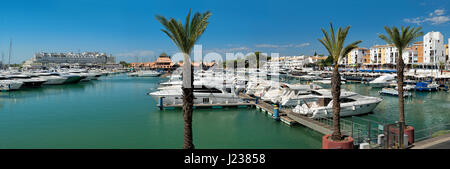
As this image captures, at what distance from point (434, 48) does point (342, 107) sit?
7792 centimetres

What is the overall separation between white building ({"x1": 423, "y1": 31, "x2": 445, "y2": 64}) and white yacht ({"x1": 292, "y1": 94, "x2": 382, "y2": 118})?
72.2m

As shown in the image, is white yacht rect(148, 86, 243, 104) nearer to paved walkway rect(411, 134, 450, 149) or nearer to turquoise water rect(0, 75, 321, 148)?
turquoise water rect(0, 75, 321, 148)

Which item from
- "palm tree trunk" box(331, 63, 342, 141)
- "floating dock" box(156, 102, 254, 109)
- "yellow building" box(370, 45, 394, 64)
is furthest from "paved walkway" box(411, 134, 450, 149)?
"yellow building" box(370, 45, 394, 64)

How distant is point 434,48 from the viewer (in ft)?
248

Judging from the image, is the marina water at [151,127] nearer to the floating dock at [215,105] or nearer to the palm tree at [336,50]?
the floating dock at [215,105]

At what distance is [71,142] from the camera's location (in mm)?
15961

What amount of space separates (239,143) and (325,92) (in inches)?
559

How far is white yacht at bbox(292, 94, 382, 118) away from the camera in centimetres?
1950

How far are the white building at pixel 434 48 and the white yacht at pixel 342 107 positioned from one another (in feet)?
237

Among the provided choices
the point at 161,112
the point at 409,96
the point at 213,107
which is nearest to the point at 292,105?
the point at 213,107

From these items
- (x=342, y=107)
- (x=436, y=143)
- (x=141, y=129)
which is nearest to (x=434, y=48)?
(x=342, y=107)

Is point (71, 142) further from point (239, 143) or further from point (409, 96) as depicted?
point (409, 96)

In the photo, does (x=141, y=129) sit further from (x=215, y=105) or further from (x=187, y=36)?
(x=187, y=36)

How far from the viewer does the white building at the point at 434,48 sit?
75438 mm
